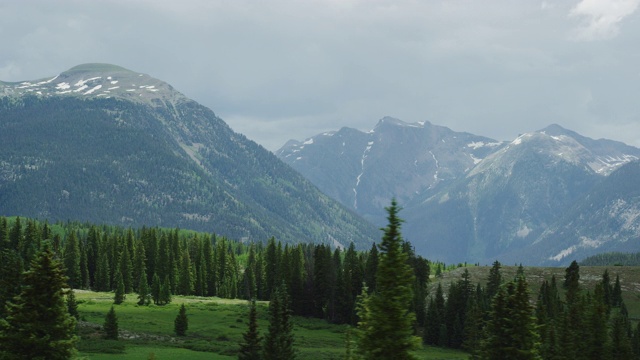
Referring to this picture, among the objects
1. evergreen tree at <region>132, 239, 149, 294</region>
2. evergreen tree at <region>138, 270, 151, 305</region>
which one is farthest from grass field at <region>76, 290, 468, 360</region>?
evergreen tree at <region>132, 239, 149, 294</region>

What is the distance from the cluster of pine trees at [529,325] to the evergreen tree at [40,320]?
23334 millimetres

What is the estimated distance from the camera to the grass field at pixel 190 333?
7912 centimetres

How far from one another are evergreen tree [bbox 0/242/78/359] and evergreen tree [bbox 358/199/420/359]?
48.1 feet

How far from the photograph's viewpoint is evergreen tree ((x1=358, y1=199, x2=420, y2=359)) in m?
29.5

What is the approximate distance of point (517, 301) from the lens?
131 feet

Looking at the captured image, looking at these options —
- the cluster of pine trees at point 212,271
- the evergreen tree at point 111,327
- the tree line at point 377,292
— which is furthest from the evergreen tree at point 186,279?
the evergreen tree at point 111,327

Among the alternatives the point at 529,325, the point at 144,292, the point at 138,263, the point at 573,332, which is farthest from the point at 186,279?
the point at 529,325

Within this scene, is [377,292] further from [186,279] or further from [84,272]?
[84,272]

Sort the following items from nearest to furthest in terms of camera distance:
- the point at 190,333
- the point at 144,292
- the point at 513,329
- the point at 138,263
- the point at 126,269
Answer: the point at 513,329
the point at 190,333
the point at 144,292
the point at 126,269
the point at 138,263

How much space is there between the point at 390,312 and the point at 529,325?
1345cm

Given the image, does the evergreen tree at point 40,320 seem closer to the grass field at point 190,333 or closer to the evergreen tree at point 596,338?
the grass field at point 190,333

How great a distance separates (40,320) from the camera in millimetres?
33188

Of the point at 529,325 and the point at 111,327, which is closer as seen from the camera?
the point at 529,325

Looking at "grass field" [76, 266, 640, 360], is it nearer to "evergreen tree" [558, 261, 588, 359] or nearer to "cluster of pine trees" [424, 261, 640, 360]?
"evergreen tree" [558, 261, 588, 359]
